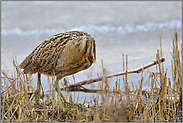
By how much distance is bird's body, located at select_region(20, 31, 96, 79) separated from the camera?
2.73 m

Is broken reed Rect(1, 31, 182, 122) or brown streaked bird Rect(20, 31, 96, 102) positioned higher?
brown streaked bird Rect(20, 31, 96, 102)

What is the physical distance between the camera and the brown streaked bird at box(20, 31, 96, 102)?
8.97ft

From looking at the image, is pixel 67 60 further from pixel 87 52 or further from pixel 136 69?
pixel 136 69

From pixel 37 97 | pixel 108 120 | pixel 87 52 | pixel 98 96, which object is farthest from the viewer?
pixel 37 97

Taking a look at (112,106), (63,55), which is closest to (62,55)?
(63,55)

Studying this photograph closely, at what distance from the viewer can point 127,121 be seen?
2.26 metres

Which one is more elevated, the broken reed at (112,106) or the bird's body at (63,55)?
the bird's body at (63,55)

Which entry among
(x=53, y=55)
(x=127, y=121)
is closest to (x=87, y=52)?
(x=53, y=55)

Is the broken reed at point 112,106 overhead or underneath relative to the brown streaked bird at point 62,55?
underneath

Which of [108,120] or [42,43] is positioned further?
[42,43]

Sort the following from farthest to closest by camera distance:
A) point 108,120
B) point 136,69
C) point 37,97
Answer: point 136,69, point 37,97, point 108,120

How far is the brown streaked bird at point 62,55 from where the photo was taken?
8.97 ft

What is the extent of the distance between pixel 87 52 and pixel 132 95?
0.88 m

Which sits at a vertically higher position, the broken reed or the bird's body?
the bird's body
